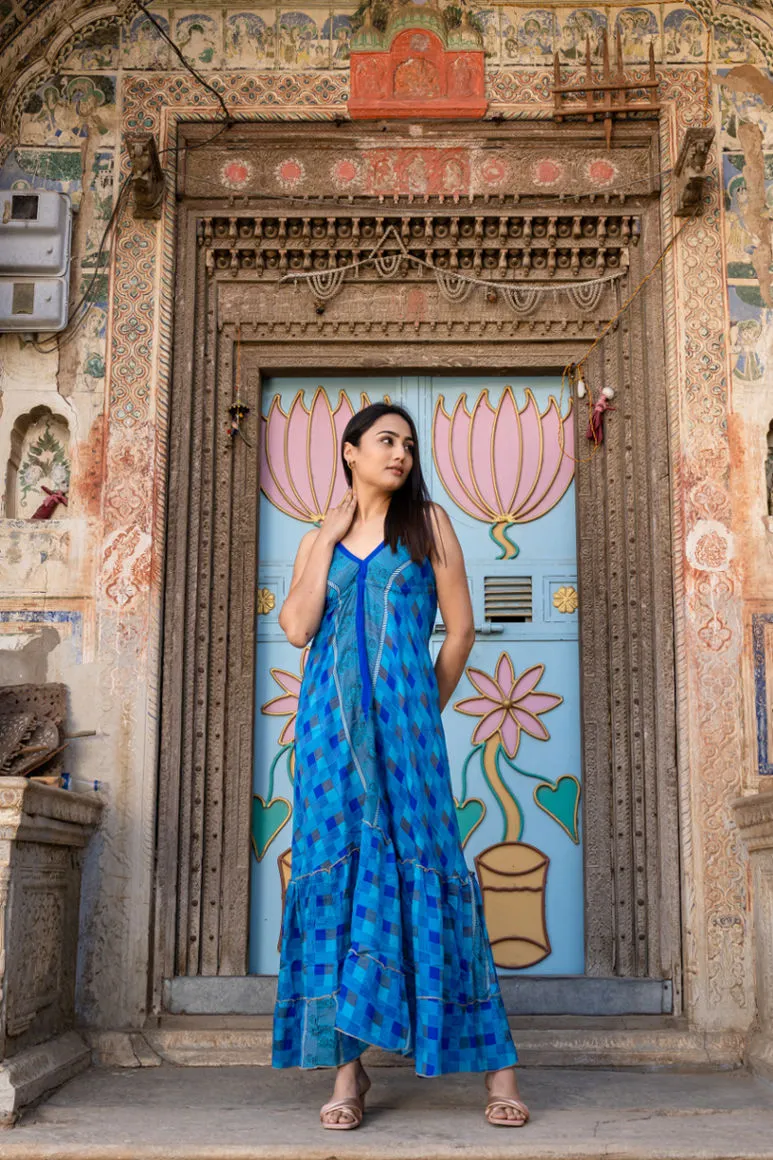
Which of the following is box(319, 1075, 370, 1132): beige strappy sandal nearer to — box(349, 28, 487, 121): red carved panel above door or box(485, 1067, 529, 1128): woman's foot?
box(485, 1067, 529, 1128): woman's foot

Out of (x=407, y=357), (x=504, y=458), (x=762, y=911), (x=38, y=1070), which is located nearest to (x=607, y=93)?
(x=407, y=357)

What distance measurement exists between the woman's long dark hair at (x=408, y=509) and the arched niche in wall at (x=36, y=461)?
217 centimetres

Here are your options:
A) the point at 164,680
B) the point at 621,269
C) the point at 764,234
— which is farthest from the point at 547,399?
the point at 164,680

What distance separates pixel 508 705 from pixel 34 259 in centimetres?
292

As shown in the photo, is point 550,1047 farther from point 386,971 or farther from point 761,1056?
point 386,971

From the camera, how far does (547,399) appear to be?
6102 millimetres

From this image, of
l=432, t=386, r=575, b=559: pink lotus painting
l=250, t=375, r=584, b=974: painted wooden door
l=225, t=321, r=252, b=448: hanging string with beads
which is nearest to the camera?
l=250, t=375, r=584, b=974: painted wooden door

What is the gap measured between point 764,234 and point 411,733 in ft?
10.9

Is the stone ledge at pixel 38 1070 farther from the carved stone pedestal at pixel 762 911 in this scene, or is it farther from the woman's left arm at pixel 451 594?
the carved stone pedestal at pixel 762 911

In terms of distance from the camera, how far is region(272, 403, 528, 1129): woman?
358 cm

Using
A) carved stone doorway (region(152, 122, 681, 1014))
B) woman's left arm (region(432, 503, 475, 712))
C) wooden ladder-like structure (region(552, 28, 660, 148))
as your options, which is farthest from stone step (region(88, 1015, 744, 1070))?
wooden ladder-like structure (region(552, 28, 660, 148))

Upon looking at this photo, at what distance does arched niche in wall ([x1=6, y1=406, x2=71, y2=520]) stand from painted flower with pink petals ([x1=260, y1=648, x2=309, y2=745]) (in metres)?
1.23

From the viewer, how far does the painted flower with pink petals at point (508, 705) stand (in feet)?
19.0

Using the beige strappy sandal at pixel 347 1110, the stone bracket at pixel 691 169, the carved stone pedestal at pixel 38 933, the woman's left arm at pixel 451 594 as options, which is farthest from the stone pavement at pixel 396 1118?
the stone bracket at pixel 691 169
